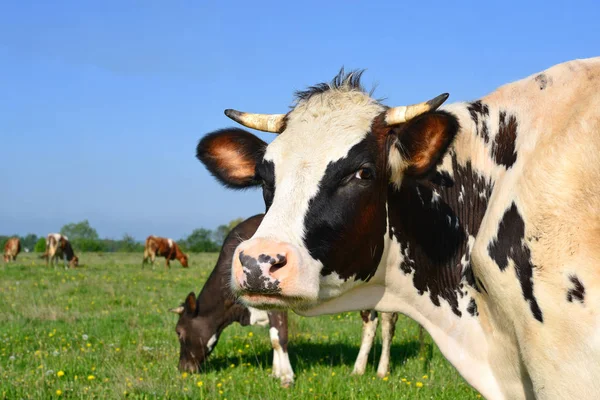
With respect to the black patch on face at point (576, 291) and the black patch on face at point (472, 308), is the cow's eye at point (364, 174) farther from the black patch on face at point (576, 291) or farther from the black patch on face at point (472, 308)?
the black patch on face at point (576, 291)

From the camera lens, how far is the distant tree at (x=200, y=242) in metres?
80.0

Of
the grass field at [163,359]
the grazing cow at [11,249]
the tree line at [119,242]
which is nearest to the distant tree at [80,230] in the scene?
the tree line at [119,242]

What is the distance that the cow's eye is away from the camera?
405cm

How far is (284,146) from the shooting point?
420 centimetres

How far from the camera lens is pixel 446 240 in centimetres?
443

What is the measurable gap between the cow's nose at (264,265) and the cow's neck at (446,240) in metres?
0.98

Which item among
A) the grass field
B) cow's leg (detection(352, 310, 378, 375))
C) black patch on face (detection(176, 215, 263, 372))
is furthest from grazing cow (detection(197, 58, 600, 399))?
black patch on face (detection(176, 215, 263, 372))

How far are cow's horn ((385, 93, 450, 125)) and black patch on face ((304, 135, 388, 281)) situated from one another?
0.18 metres

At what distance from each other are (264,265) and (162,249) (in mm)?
37561

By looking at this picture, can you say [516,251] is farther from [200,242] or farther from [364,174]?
[200,242]

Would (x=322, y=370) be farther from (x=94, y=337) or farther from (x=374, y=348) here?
(x=94, y=337)

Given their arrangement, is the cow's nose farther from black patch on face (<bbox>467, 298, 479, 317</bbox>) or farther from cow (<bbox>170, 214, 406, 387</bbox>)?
cow (<bbox>170, 214, 406, 387</bbox>)

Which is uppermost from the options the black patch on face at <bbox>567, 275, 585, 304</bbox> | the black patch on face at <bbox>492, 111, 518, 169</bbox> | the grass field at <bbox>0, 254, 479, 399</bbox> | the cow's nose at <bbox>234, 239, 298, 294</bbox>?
the black patch on face at <bbox>492, 111, 518, 169</bbox>

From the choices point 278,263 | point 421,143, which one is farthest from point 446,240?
point 278,263
